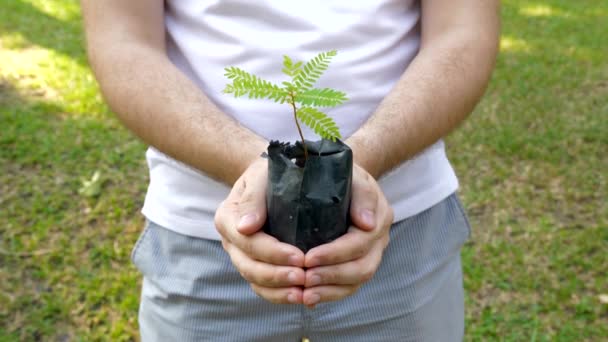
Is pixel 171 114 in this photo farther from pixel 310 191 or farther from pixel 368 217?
pixel 368 217

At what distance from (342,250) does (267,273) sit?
0.58ft

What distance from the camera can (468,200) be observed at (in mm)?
4988

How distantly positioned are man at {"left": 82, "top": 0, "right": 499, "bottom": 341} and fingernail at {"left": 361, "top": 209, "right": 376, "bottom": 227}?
216 mm

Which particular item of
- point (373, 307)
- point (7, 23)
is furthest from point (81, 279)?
point (7, 23)

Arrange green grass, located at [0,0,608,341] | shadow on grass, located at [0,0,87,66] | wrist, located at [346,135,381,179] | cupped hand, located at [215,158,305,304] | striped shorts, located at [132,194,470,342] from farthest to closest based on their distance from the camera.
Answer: shadow on grass, located at [0,0,87,66] < green grass, located at [0,0,608,341] < striped shorts, located at [132,194,470,342] < wrist, located at [346,135,381,179] < cupped hand, located at [215,158,305,304]

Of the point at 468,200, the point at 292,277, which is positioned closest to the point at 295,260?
the point at 292,277

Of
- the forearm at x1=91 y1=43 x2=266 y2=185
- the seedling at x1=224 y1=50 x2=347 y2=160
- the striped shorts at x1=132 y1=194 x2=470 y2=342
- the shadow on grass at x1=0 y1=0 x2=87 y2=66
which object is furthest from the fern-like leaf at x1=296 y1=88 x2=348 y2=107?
the shadow on grass at x1=0 y1=0 x2=87 y2=66

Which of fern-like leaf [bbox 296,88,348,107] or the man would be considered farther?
the man

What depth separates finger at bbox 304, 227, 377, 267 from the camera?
1.41 meters

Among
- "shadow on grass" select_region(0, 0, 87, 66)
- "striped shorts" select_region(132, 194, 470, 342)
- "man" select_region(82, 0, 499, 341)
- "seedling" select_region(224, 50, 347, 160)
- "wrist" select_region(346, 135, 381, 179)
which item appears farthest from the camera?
"shadow on grass" select_region(0, 0, 87, 66)

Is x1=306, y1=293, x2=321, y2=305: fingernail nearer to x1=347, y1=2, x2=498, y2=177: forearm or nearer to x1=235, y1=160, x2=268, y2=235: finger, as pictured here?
x1=235, y1=160, x2=268, y2=235: finger

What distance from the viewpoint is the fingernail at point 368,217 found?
1.44 meters

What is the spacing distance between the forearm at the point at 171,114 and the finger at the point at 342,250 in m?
0.36

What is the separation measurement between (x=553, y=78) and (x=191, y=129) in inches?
232
